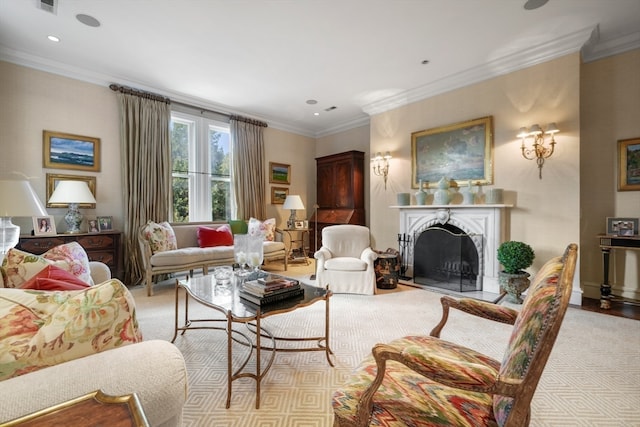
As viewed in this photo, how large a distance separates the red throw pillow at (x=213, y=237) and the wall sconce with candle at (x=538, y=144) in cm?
447

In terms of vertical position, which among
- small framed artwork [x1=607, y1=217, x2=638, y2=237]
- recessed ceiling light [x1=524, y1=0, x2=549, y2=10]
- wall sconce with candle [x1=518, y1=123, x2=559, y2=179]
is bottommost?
small framed artwork [x1=607, y1=217, x2=638, y2=237]

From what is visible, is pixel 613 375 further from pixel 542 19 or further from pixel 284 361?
pixel 542 19

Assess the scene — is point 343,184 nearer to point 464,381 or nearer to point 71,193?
point 71,193

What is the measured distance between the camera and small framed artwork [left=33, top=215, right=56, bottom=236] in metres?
3.44

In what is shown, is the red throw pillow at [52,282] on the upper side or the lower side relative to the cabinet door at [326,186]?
lower

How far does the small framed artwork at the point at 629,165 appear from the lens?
3182mm

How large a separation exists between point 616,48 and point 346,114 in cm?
384

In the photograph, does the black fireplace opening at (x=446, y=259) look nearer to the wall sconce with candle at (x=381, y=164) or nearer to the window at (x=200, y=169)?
the wall sconce with candle at (x=381, y=164)

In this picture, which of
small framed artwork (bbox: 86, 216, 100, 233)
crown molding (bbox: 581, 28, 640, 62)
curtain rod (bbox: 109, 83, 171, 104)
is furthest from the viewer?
curtain rod (bbox: 109, 83, 171, 104)

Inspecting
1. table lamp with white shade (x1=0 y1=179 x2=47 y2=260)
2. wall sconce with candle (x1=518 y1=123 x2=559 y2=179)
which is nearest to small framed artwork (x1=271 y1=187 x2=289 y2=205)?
table lamp with white shade (x1=0 y1=179 x2=47 y2=260)

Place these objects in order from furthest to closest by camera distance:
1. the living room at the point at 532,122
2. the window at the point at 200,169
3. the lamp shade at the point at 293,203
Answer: the lamp shade at the point at 293,203 → the window at the point at 200,169 → the living room at the point at 532,122

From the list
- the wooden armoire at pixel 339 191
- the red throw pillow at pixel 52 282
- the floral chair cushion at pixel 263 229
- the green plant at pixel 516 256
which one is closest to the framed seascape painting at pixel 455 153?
the green plant at pixel 516 256

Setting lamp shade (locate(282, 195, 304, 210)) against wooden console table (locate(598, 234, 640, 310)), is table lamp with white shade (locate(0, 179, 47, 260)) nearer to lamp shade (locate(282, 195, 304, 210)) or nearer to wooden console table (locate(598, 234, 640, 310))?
lamp shade (locate(282, 195, 304, 210))

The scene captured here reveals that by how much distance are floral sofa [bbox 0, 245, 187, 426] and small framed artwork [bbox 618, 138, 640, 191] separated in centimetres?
464
